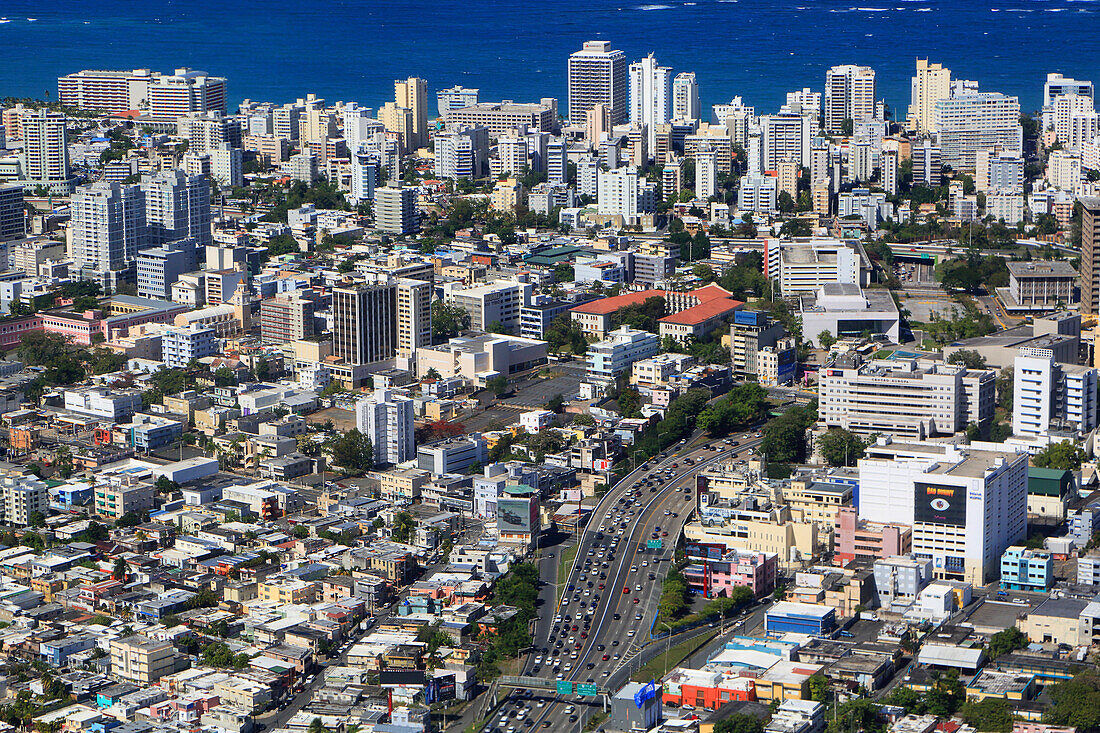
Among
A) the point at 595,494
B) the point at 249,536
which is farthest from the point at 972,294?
the point at 249,536

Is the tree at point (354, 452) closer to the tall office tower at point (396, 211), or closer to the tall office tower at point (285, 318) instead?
the tall office tower at point (285, 318)

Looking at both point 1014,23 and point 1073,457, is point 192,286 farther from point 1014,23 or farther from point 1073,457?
point 1014,23

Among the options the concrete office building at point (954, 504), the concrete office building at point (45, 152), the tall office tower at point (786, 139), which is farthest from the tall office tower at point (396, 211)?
the concrete office building at point (954, 504)

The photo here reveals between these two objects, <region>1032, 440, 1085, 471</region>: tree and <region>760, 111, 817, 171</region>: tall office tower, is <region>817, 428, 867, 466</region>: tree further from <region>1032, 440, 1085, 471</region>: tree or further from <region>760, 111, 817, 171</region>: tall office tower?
<region>760, 111, 817, 171</region>: tall office tower

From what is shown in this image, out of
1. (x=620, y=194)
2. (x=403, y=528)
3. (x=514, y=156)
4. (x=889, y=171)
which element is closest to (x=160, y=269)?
(x=620, y=194)

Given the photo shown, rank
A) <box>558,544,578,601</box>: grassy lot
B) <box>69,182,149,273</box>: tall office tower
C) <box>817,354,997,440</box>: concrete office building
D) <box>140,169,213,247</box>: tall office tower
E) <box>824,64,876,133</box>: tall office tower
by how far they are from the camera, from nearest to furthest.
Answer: <box>558,544,578,601</box>: grassy lot, <box>817,354,997,440</box>: concrete office building, <box>69,182,149,273</box>: tall office tower, <box>140,169,213,247</box>: tall office tower, <box>824,64,876,133</box>: tall office tower

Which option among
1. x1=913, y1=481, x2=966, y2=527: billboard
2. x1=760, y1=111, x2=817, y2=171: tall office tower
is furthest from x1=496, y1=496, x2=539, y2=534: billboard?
x1=760, y1=111, x2=817, y2=171: tall office tower
